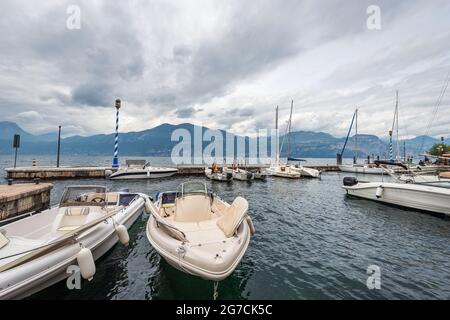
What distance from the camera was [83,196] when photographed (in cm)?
858

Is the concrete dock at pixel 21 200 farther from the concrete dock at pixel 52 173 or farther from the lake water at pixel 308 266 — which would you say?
the concrete dock at pixel 52 173

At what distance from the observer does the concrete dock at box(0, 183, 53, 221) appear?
10352 mm

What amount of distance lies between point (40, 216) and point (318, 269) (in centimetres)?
989

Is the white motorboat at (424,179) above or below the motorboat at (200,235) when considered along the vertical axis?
above

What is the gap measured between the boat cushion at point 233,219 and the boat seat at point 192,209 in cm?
104

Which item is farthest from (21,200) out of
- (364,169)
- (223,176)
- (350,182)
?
(364,169)

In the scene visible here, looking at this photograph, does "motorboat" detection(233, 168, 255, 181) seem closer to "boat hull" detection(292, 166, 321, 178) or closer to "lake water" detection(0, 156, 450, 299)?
"boat hull" detection(292, 166, 321, 178)

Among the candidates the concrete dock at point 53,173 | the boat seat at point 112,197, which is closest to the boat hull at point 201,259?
the boat seat at point 112,197

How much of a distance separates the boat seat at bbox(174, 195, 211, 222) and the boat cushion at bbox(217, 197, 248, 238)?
41.0 inches

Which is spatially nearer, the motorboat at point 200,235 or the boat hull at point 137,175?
the motorboat at point 200,235

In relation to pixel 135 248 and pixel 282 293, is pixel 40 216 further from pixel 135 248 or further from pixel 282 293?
pixel 282 293

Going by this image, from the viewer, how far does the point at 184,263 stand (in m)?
4.66

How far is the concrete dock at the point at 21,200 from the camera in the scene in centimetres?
1035

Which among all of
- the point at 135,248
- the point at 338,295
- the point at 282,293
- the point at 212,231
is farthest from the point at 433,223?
the point at 135,248
